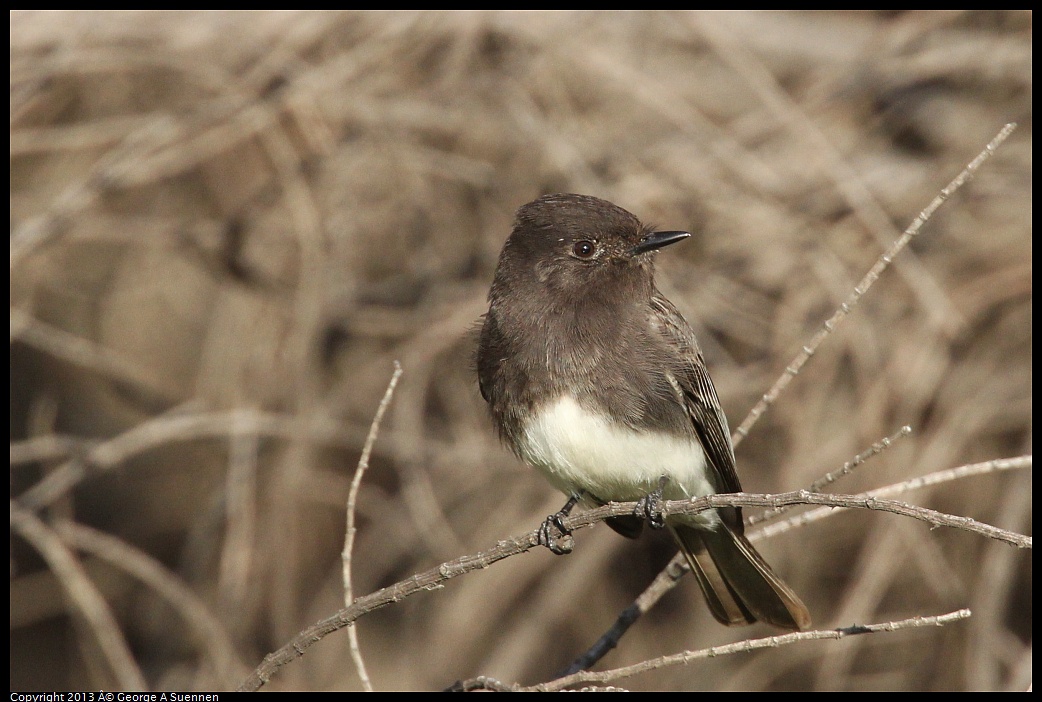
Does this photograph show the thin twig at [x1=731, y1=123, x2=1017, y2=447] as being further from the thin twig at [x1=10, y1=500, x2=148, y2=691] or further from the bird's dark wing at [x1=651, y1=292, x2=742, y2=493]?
the thin twig at [x1=10, y1=500, x2=148, y2=691]

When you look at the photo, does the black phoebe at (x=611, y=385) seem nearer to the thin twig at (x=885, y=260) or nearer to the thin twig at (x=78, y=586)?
the thin twig at (x=885, y=260)

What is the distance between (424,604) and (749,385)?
83.9 inches

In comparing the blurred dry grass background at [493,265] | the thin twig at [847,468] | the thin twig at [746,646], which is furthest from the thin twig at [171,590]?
the thin twig at [847,468]

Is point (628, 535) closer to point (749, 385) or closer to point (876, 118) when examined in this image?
point (749, 385)

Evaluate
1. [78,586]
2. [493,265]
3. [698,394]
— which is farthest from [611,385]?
[78,586]

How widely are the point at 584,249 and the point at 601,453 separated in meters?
0.73

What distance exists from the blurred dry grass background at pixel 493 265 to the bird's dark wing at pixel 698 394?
1175 mm

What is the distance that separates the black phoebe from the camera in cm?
336

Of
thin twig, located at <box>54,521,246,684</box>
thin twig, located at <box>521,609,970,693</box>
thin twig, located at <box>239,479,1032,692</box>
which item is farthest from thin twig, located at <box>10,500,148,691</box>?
thin twig, located at <box>521,609,970,693</box>

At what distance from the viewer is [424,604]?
5734 millimetres

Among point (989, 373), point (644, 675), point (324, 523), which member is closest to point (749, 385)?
point (989, 373)

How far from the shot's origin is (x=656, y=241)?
11.5ft

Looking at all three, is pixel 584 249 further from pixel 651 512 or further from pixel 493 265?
pixel 493 265

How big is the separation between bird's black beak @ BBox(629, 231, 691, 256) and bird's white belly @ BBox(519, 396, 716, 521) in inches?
23.5
